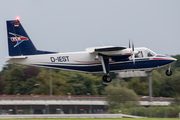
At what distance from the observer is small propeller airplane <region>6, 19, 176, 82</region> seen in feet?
86.8

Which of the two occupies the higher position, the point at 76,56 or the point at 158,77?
the point at 76,56

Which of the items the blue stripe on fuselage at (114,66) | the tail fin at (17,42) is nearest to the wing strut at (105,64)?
the blue stripe on fuselage at (114,66)

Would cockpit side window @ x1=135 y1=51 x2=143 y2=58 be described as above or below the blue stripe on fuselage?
above

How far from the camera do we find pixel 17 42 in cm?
2677

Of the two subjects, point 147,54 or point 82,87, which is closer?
point 147,54

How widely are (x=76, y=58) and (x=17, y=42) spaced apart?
5.58 metres

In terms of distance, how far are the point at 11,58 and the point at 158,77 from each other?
219ft

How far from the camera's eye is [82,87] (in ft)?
276

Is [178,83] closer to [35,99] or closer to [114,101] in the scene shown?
[114,101]

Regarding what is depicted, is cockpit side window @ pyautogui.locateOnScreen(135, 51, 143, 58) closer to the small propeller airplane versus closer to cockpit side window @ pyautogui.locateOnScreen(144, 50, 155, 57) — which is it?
the small propeller airplane

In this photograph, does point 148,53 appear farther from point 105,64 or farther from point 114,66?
point 105,64

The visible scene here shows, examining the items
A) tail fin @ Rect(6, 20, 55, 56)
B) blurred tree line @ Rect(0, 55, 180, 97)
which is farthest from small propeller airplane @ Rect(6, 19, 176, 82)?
blurred tree line @ Rect(0, 55, 180, 97)

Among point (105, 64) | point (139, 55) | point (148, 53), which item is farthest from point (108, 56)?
point (148, 53)

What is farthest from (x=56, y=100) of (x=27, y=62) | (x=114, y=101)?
(x=27, y=62)
